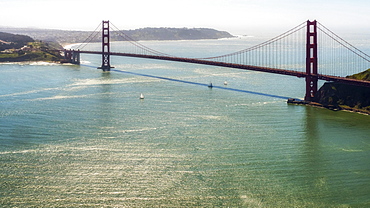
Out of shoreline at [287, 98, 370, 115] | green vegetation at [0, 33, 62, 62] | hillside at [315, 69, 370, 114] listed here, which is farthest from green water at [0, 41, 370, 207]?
green vegetation at [0, 33, 62, 62]

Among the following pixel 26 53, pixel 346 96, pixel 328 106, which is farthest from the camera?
pixel 26 53

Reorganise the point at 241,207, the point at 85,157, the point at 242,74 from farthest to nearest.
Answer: the point at 242,74 → the point at 85,157 → the point at 241,207

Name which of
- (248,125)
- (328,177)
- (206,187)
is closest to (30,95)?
(248,125)

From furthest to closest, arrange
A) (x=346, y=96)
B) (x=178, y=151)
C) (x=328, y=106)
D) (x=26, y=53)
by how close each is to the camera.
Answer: (x=26, y=53) < (x=328, y=106) < (x=346, y=96) < (x=178, y=151)

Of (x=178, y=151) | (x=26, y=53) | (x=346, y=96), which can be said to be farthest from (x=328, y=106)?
(x=26, y=53)

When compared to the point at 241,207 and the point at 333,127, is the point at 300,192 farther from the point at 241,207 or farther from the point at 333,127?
the point at 333,127

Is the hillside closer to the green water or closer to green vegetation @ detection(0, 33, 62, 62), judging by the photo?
the green water

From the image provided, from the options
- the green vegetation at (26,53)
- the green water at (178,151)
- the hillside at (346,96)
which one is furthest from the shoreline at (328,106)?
the green vegetation at (26,53)

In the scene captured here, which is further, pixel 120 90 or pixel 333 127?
pixel 120 90

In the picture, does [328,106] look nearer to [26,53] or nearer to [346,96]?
[346,96]
